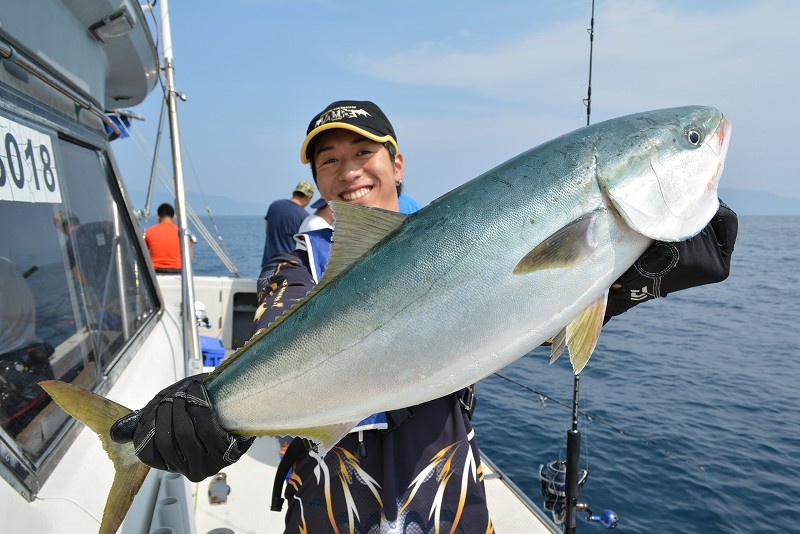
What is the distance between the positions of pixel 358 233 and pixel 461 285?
0.47 meters

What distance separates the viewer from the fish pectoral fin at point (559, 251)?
5.99 ft

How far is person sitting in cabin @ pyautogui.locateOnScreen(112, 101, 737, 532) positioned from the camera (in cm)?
197

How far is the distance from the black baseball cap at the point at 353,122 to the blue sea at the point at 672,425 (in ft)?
14.6

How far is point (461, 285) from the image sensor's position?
72.4 inches

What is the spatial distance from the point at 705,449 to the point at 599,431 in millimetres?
1768

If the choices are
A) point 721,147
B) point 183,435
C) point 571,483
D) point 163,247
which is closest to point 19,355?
point 183,435

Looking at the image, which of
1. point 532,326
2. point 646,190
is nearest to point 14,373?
point 532,326

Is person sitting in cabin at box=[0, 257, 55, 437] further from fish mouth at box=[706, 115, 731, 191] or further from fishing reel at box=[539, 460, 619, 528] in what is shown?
fishing reel at box=[539, 460, 619, 528]

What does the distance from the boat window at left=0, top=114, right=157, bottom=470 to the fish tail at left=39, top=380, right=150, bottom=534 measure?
11.3 inches

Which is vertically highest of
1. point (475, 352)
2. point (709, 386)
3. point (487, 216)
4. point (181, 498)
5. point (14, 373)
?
point (487, 216)

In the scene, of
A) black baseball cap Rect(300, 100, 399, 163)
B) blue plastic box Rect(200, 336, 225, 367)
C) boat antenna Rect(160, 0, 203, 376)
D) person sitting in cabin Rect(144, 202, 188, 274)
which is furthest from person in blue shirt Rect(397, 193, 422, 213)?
person sitting in cabin Rect(144, 202, 188, 274)

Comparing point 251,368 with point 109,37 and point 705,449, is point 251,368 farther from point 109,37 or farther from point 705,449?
point 705,449

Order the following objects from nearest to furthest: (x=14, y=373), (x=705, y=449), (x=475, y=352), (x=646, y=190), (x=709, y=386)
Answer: (x=475, y=352), (x=646, y=190), (x=14, y=373), (x=705, y=449), (x=709, y=386)

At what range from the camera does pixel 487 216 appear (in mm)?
1906
